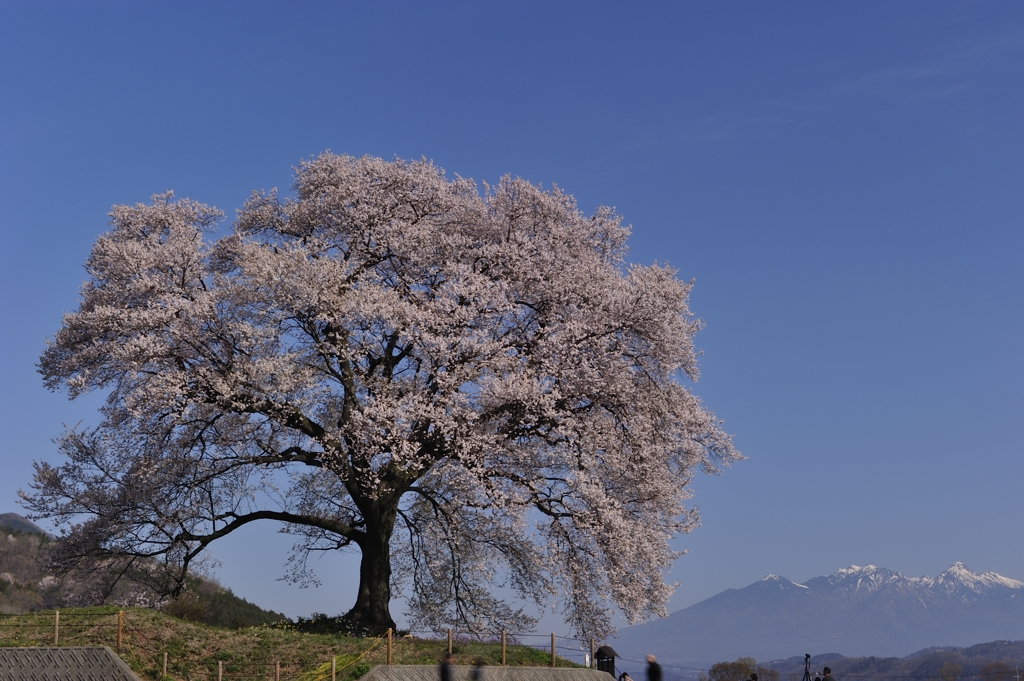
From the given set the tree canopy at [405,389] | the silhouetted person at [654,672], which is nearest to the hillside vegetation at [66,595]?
the tree canopy at [405,389]

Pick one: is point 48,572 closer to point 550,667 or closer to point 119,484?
point 119,484

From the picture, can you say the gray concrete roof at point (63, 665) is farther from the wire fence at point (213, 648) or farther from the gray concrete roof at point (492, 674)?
the gray concrete roof at point (492, 674)

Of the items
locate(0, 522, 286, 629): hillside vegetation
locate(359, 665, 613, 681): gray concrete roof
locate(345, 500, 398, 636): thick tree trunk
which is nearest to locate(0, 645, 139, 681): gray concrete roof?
locate(0, 522, 286, 629): hillside vegetation

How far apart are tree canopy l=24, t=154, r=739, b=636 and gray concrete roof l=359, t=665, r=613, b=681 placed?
163 centimetres

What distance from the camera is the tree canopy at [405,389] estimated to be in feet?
101

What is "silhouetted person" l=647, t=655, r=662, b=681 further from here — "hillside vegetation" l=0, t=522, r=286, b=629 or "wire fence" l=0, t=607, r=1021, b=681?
"hillside vegetation" l=0, t=522, r=286, b=629

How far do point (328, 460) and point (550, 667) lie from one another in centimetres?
976

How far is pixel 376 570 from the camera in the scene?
33656mm

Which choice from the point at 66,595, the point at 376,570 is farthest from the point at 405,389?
the point at 66,595

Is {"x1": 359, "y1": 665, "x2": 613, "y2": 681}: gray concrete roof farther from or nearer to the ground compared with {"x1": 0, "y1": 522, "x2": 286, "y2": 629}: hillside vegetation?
nearer to the ground

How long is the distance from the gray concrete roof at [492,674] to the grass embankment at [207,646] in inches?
26.5

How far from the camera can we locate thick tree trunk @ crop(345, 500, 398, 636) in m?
32.8

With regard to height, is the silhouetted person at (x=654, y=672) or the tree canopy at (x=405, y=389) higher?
the tree canopy at (x=405, y=389)

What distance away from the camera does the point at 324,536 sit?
118ft
